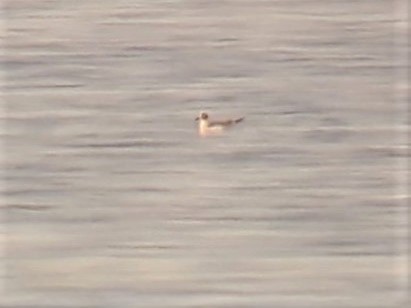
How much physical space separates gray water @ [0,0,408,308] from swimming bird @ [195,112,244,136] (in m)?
0.01

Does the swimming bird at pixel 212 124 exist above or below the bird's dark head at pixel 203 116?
below

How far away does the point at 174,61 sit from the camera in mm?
1558

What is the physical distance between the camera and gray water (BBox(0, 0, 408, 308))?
5.08ft

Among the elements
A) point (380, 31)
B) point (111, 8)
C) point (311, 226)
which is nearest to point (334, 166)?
point (311, 226)

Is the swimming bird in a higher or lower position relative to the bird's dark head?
lower

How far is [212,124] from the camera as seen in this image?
5.11 ft

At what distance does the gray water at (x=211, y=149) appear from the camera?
1.55 m

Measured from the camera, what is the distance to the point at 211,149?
157cm

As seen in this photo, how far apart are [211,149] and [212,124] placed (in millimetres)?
35

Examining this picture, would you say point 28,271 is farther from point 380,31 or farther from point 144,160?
point 380,31

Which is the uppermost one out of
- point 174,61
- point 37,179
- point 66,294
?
point 174,61

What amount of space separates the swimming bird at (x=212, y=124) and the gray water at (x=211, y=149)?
10 mm

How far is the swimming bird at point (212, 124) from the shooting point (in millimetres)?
1556

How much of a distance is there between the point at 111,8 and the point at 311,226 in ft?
1.33
